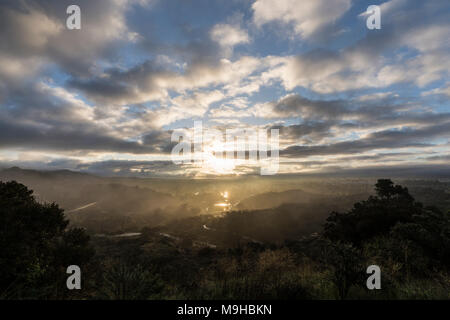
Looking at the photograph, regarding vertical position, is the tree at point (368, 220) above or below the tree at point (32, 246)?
below

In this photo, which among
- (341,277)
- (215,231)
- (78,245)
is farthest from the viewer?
(215,231)

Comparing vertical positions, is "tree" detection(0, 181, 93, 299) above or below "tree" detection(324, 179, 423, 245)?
above

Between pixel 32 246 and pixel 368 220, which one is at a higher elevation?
pixel 32 246

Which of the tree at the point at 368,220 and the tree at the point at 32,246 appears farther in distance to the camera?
the tree at the point at 368,220

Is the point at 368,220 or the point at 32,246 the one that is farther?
the point at 368,220

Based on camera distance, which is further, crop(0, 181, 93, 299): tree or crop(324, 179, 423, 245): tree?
crop(324, 179, 423, 245): tree

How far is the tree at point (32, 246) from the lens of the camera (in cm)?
1160

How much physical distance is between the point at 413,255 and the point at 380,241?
633cm

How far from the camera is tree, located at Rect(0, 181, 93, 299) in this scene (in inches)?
457

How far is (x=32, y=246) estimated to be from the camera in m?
15.4
